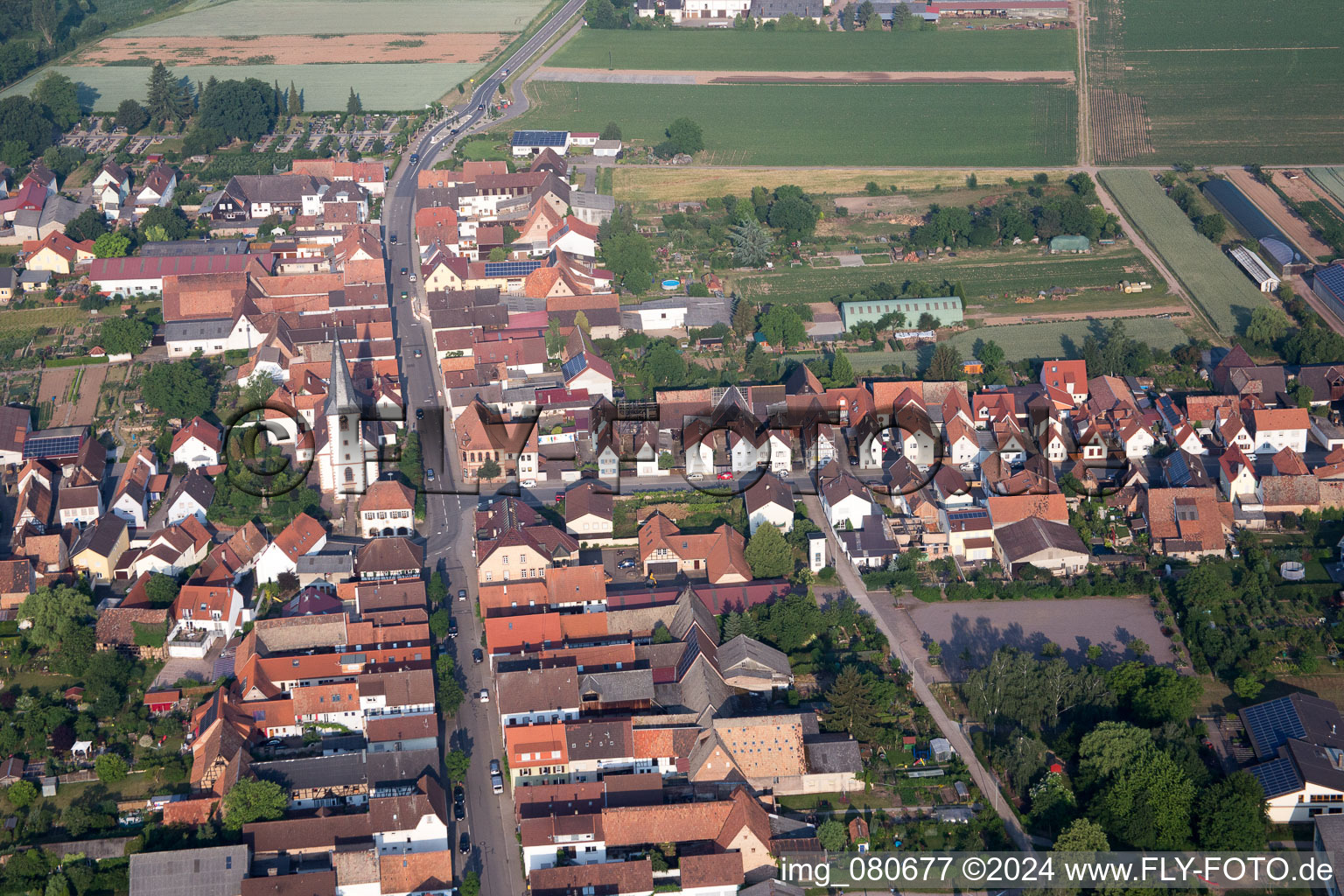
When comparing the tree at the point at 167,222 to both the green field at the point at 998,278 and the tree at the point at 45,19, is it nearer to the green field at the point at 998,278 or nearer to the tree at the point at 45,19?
the green field at the point at 998,278

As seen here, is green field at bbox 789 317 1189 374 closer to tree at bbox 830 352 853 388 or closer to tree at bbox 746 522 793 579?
tree at bbox 830 352 853 388

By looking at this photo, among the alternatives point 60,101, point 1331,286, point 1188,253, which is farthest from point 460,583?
point 60,101

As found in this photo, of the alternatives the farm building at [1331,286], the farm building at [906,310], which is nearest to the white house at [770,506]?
the farm building at [906,310]

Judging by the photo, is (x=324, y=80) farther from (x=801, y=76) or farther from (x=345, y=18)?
(x=801, y=76)

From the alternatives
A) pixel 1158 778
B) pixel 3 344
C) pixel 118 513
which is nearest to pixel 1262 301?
pixel 1158 778

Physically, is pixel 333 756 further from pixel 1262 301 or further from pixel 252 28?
pixel 252 28
